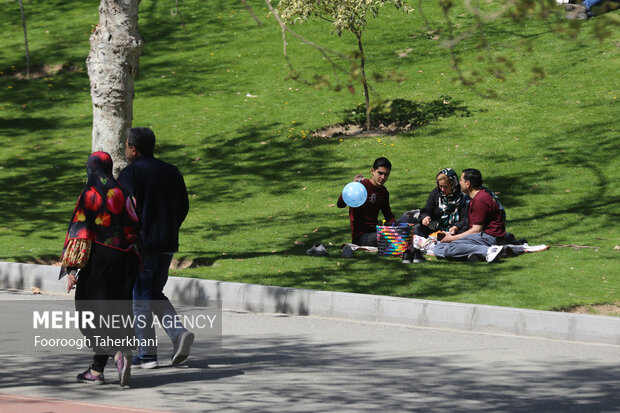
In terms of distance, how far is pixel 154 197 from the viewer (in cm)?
686

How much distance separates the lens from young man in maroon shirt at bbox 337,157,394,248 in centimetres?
1184

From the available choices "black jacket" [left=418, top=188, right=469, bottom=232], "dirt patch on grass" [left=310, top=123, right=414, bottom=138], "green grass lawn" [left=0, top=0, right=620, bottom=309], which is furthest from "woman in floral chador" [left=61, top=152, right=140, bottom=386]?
"dirt patch on grass" [left=310, top=123, right=414, bottom=138]

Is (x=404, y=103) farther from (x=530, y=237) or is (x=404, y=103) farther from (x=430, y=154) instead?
(x=530, y=237)

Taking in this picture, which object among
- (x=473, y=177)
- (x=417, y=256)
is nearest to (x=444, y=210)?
(x=473, y=177)

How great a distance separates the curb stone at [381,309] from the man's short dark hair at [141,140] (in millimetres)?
3066

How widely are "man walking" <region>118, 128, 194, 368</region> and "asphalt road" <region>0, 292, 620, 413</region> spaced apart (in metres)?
0.29

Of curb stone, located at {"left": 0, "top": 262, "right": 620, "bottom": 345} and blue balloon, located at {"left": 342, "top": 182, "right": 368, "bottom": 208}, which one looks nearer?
curb stone, located at {"left": 0, "top": 262, "right": 620, "bottom": 345}

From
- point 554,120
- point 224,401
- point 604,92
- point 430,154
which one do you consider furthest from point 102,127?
point 604,92

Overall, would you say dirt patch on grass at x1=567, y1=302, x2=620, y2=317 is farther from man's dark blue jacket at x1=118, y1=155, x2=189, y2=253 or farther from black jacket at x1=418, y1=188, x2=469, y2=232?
man's dark blue jacket at x1=118, y1=155, x2=189, y2=253

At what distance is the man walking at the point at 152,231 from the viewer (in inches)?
268

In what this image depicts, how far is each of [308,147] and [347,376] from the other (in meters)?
13.6

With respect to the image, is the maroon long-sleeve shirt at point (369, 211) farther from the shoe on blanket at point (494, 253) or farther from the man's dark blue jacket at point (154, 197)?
the man's dark blue jacket at point (154, 197)

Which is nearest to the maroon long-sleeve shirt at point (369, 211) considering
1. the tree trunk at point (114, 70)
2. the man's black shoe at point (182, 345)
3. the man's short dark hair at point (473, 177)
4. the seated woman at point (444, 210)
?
the seated woman at point (444, 210)

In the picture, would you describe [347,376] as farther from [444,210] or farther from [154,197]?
[444,210]
